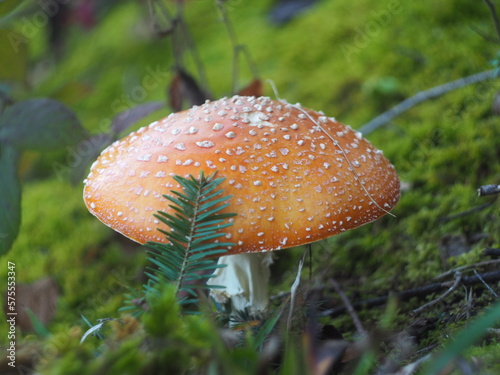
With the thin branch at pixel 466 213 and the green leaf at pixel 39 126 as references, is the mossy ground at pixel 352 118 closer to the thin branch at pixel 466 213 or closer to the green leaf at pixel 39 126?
the thin branch at pixel 466 213

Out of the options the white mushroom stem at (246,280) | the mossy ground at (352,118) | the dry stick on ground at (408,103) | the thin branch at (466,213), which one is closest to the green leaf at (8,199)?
the mossy ground at (352,118)

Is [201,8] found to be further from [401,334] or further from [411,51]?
[401,334]

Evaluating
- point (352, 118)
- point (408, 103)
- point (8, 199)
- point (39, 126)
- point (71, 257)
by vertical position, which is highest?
point (39, 126)

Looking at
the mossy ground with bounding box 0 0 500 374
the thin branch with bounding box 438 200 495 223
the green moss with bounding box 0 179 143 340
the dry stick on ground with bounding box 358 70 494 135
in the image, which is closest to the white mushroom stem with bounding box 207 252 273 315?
the mossy ground with bounding box 0 0 500 374

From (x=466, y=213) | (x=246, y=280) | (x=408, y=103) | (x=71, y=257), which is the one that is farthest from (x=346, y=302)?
(x=71, y=257)

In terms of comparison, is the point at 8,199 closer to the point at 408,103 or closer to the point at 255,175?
the point at 255,175

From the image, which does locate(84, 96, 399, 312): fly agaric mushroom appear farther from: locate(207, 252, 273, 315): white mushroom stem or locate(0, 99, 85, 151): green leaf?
locate(207, 252, 273, 315): white mushroom stem
